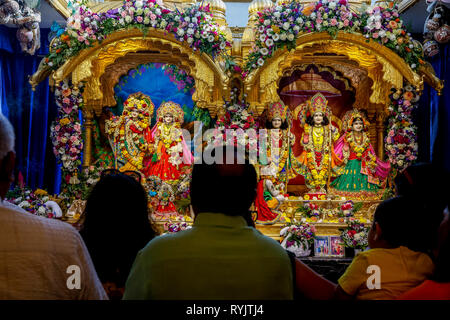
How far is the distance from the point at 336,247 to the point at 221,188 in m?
4.32

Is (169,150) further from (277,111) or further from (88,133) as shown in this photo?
(277,111)

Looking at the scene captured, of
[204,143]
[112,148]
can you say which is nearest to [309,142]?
[204,143]

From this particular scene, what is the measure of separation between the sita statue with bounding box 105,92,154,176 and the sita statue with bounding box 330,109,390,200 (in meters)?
2.85

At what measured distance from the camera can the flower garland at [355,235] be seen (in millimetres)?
5473

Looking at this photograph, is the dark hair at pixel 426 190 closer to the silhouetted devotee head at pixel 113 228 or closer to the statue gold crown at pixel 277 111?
the silhouetted devotee head at pixel 113 228

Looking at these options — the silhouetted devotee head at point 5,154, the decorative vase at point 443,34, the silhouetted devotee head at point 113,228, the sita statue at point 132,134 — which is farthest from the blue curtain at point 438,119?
the silhouetted devotee head at point 5,154

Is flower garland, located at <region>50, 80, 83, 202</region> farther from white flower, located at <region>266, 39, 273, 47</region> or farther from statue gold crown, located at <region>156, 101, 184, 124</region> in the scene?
white flower, located at <region>266, 39, 273, 47</region>

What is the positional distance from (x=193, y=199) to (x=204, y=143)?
5.01 m

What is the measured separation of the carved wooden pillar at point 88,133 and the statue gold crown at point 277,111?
2.67m

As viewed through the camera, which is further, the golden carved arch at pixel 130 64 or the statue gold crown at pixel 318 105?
the statue gold crown at pixel 318 105

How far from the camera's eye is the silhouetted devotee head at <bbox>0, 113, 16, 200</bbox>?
1.52 m

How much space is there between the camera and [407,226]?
2.06m

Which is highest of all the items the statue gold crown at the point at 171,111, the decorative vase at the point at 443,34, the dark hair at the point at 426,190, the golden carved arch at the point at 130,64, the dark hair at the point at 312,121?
the decorative vase at the point at 443,34

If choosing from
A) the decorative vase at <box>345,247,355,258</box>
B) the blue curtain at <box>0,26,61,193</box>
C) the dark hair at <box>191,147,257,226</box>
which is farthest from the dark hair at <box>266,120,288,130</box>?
the dark hair at <box>191,147,257,226</box>
